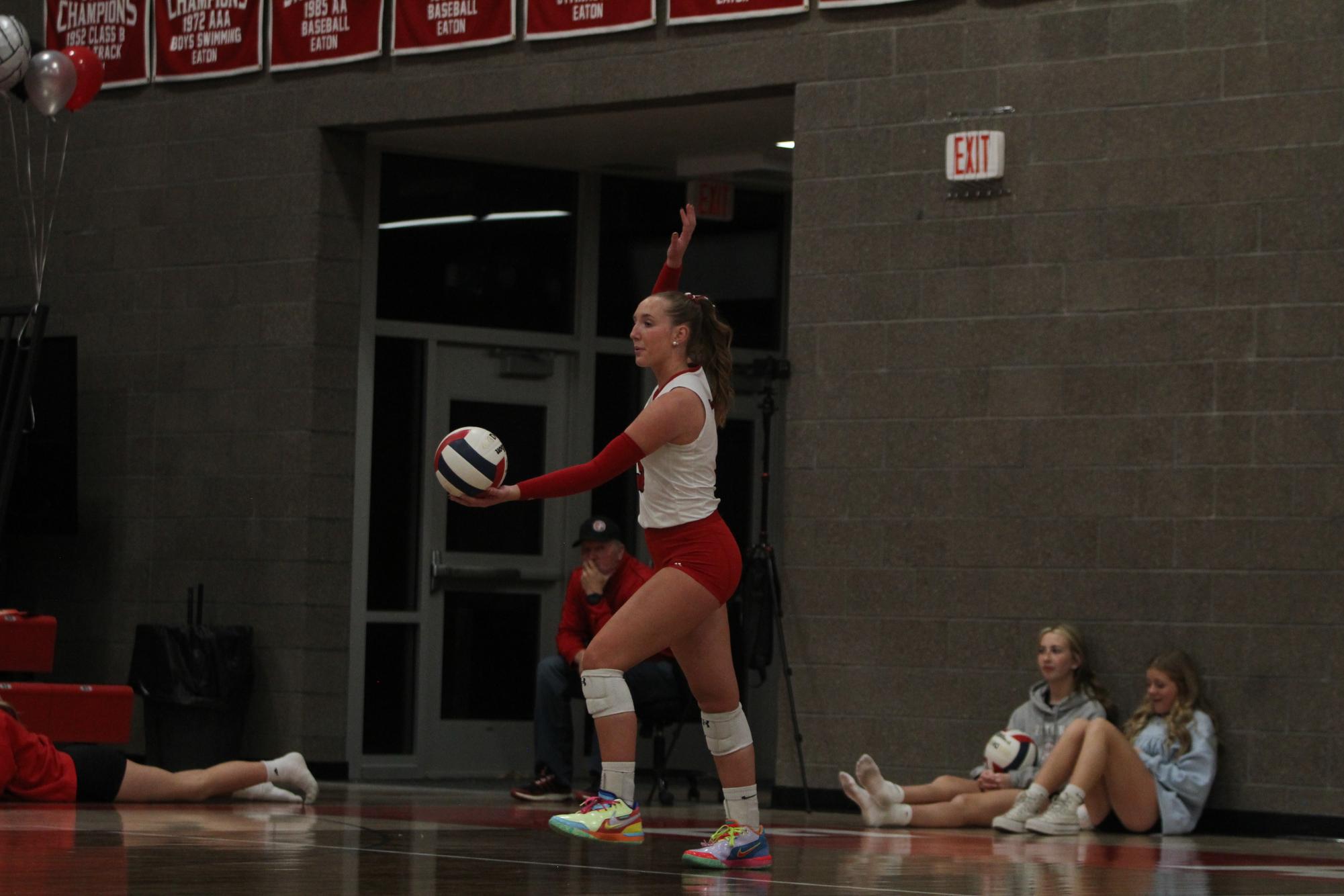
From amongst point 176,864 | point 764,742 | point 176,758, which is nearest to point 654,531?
point 176,864

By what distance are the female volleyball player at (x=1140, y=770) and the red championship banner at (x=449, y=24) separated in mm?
4333

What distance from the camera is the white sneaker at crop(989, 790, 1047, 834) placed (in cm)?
801

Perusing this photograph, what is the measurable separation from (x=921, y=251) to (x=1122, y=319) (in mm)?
959

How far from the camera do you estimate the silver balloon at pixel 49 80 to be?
993 cm

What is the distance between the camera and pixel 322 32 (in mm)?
10609

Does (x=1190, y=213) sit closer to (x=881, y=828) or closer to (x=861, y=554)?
(x=861, y=554)

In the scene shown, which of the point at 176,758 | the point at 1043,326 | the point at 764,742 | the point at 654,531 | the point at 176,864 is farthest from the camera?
the point at 764,742

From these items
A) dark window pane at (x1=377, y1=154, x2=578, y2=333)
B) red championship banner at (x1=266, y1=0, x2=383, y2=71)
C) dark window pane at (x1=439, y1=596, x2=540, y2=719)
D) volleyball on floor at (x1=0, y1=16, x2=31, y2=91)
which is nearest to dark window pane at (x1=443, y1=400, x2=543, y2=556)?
dark window pane at (x1=439, y1=596, x2=540, y2=719)

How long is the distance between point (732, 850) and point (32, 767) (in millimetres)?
3337

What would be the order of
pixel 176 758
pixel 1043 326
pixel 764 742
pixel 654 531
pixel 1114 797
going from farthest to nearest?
pixel 764 742 → pixel 176 758 → pixel 1043 326 → pixel 1114 797 → pixel 654 531

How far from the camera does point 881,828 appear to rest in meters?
8.29

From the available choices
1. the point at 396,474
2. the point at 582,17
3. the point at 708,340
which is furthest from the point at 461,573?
the point at 708,340

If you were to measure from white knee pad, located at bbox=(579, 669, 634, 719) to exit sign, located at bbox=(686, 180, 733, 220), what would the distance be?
5820 millimetres

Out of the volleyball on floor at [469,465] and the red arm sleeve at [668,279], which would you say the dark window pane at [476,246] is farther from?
the volleyball on floor at [469,465]
